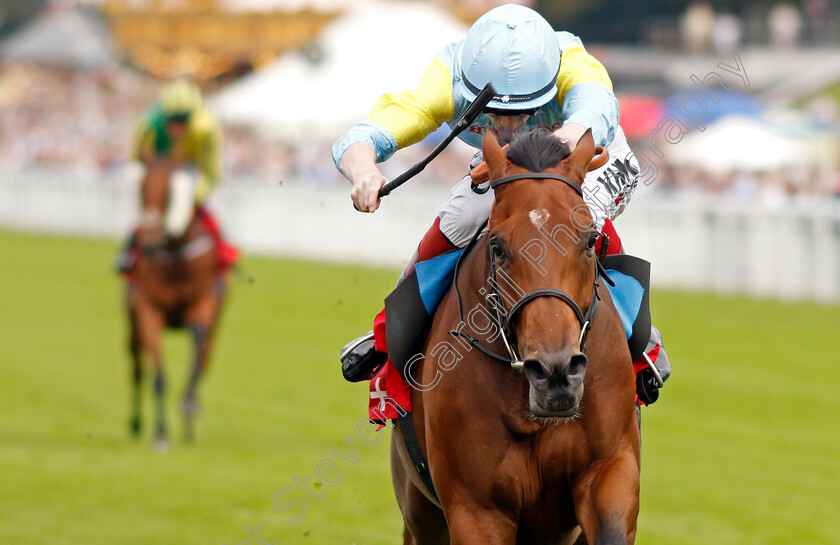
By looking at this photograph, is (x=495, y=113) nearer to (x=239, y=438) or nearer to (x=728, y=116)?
(x=239, y=438)

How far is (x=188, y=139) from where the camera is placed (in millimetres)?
10594

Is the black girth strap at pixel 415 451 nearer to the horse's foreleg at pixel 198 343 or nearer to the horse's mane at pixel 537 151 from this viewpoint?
the horse's mane at pixel 537 151

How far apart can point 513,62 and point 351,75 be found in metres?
16.7

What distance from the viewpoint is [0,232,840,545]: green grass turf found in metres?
7.12

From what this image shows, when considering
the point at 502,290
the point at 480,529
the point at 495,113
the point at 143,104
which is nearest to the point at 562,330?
the point at 502,290

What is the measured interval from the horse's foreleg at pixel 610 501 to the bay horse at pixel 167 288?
640 cm

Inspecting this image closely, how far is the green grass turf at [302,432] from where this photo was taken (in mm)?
7117

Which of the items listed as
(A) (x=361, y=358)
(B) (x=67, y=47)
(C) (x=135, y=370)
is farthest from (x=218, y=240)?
(B) (x=67, y=47)

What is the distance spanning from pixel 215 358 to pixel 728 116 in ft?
35.1

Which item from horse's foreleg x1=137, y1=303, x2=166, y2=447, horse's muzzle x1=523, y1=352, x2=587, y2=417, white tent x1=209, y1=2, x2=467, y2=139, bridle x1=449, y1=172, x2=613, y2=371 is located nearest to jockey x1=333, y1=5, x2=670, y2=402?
bridle x1=449, y1=172, x2=613, y2=371

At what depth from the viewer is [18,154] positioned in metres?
33.1

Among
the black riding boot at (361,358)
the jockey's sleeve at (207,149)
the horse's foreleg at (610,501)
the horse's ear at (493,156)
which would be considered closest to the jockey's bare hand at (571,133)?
the horse's ear at (493,156)

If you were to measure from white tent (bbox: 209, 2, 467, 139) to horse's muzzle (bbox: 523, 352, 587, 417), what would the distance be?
16.5 metres

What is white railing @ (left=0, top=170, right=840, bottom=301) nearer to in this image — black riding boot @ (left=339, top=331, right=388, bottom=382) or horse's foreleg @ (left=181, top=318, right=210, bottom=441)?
horse's foreleg @ (left=181, top=318, right=210, bottom=441)
